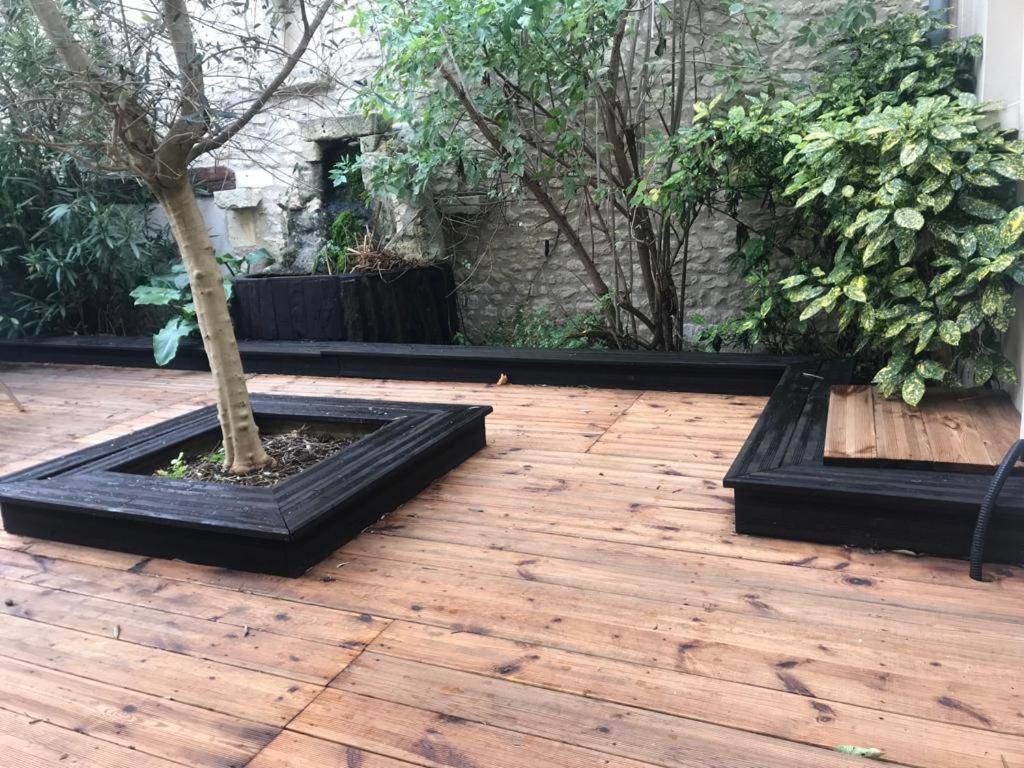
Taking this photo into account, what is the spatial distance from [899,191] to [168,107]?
2.43 metres

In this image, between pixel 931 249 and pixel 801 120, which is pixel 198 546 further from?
pixel 801 120

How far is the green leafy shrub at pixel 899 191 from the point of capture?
106 inches

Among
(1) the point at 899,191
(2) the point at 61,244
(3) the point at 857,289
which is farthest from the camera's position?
(2) the point at 61,244

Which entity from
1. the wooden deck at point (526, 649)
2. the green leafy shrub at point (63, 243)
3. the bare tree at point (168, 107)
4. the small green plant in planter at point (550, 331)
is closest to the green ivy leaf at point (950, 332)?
the wooden deck at point (526, 649)

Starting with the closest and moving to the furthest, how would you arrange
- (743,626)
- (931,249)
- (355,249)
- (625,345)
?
(743,626), (931,249), (625,345), (355,249)

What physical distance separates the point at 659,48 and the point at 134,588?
12.1 ft

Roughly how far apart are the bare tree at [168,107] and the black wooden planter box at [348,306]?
7.49ft

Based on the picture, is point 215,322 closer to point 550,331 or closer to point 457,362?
point 457,362

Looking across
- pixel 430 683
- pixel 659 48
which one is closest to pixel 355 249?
pixel 659 48

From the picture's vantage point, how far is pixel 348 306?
511cm

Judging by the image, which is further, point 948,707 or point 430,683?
point 430,683

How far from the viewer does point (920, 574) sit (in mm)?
2088

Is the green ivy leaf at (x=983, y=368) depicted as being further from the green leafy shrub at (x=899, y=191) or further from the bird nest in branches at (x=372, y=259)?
the bird nest in branches at (x=372, y=259)

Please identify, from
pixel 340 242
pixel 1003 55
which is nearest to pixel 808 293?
pixel 1003 55
